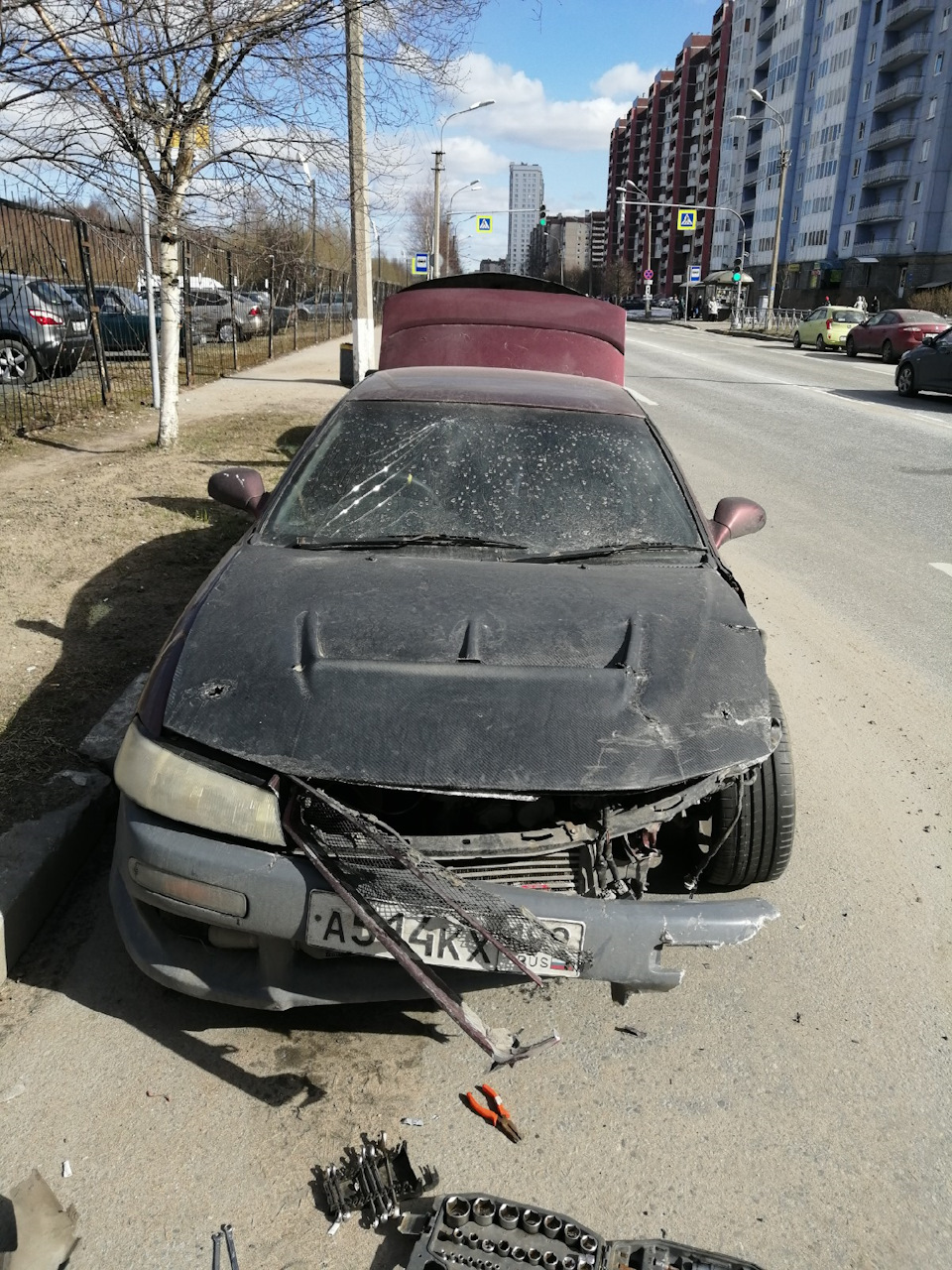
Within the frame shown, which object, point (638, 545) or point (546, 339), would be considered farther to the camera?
point (546, 339)

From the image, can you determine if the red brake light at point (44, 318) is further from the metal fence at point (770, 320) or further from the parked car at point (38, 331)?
the metal fence at point (770, 320)

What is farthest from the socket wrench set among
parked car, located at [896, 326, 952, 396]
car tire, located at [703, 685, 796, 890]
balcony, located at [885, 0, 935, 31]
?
balcony, located at [885, 0, 935, 31]

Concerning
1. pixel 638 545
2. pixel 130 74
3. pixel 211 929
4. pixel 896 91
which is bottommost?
pixel 211 929

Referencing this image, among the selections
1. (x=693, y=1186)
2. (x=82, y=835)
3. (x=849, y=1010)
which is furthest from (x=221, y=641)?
(x=849, y=1010)

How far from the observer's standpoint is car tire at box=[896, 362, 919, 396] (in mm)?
18203

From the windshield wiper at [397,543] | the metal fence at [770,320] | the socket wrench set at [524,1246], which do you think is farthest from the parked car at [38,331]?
the metal fence at [770,320]

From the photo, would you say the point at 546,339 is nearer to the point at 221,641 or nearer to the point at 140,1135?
the point at 221,641

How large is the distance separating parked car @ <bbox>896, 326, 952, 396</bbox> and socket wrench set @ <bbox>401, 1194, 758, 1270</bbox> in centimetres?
1788

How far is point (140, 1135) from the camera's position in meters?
2.42

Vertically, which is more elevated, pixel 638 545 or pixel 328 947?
pixel 638 545

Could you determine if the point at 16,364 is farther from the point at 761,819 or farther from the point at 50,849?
the point at 761,819

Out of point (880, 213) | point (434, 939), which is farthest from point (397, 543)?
point (880, 213)

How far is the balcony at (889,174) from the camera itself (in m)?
66.9

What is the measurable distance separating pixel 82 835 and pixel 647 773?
2.13 meters
